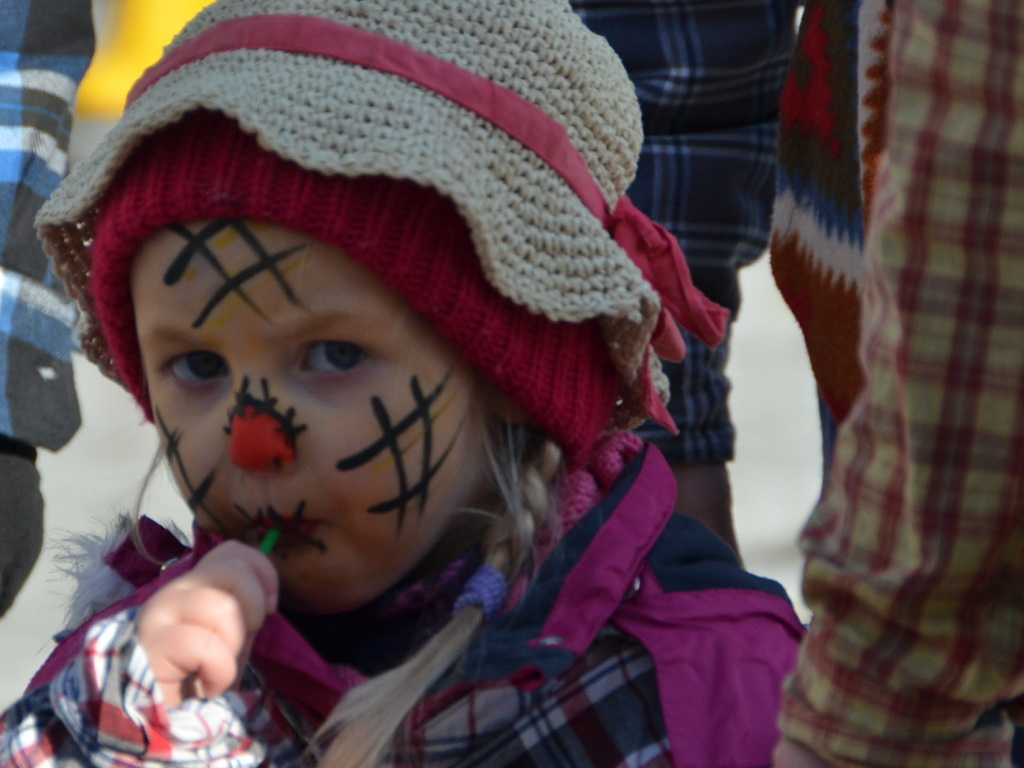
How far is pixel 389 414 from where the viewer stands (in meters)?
1.43

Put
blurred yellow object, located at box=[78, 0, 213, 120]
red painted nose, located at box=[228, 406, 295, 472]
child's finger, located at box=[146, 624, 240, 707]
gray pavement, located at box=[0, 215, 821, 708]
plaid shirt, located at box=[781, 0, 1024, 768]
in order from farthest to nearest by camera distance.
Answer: blurred yellow object, located at box=[78, 0, 213, 120], gray pavement, located at box=[0, 215, 821, 708], red painted nose, located at box=[228, 406, 295, 472], child's finger, located at box=[146, 624, 240, 707], plaid shirt, located at box=[781, 0, 1024, 768]

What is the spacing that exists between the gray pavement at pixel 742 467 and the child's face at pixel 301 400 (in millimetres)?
1849

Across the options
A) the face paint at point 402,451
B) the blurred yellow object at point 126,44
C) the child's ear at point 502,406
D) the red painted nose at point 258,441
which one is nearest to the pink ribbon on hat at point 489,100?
the child's ear at point 502,406

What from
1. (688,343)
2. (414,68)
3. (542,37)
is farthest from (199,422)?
(688,343)

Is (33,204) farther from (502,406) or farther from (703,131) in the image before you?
(703,131)

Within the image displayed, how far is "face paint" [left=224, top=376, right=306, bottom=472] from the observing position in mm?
1387

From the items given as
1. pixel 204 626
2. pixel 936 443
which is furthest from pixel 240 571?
pixel 936 443

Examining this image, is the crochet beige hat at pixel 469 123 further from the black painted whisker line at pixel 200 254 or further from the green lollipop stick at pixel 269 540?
the green lollipop stick at pixel 269 540

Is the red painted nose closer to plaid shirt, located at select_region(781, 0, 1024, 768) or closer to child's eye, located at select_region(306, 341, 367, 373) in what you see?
child's eye, located at select_region(306, 341, 367, 373)

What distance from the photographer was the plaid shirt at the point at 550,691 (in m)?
1.36

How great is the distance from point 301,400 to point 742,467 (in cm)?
289

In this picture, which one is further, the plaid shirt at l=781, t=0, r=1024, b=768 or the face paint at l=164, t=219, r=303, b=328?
the face paint at l=164, t=219, r=303, b=328

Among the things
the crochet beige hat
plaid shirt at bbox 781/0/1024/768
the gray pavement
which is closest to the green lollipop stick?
the crochet beige hat

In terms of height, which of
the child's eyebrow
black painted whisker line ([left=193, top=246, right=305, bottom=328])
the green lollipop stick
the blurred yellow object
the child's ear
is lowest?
the blurred yellow object
